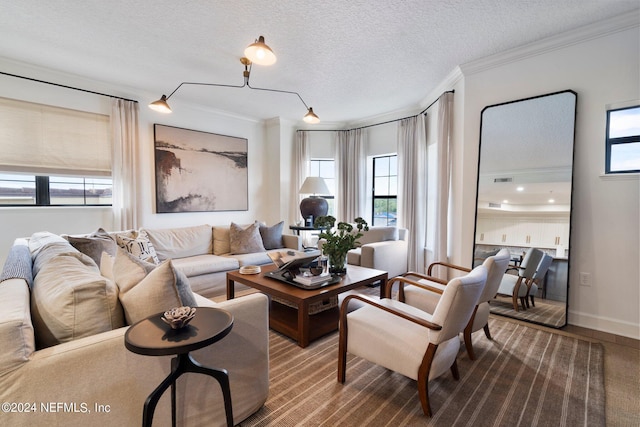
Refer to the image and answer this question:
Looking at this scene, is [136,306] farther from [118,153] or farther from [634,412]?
[118,153]

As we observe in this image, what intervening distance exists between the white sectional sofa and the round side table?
142 millimetres

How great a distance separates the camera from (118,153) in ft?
12.2

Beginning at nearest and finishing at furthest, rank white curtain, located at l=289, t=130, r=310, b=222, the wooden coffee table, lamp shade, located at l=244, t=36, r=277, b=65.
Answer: lamp shade, located at l=244, t=36, r=277, b=65
the wooden coffee table
white curtain, located at l=289, t=130, r=310, b=222

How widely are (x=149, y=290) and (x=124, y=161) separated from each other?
337 centimetres

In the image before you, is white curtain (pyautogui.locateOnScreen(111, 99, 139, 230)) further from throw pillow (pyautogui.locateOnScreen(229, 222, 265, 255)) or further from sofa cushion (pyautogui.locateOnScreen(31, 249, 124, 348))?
sofa cushion (pyautogui.locateOnScreen(31, 249, 124, 348))

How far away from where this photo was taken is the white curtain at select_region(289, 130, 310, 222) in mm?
5426

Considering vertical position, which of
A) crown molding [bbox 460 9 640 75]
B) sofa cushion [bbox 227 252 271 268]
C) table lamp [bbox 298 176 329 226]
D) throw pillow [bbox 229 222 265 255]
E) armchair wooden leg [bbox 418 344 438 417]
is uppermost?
crown molding [bbox 460 9 640 75]

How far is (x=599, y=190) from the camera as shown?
2.52m

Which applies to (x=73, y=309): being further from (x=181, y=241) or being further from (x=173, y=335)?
(x=181, y=241)

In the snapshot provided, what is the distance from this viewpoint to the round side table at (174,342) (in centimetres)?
93

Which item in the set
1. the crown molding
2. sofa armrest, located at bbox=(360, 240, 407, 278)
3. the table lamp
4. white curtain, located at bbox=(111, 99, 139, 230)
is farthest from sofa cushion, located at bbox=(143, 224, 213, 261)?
the crown molding

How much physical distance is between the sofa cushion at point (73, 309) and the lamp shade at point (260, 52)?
6.04 ft

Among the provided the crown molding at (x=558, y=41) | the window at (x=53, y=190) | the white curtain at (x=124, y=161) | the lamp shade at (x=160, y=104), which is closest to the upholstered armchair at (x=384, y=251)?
the crown molding at (x=558, y=41)

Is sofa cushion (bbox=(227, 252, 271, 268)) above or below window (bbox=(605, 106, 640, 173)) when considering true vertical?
below
